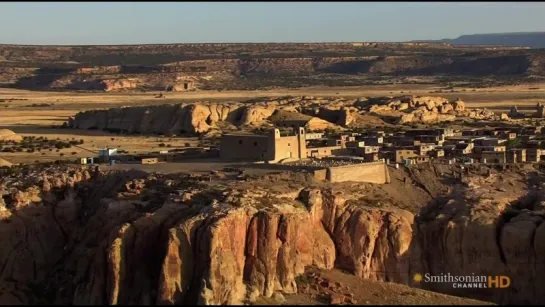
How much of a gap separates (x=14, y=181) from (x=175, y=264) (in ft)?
38.5

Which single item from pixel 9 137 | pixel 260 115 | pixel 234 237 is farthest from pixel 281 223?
pixel 260 115

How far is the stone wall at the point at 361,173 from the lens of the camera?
1452 inches

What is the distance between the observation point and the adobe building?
41562 millimetres

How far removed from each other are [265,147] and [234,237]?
12.2 m

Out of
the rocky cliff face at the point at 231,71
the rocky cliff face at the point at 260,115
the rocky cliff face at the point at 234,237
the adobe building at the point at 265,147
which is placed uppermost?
the adobe building at the point at 265,147

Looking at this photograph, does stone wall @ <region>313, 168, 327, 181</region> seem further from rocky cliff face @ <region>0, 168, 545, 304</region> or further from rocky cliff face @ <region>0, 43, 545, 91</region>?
rocky cliff face @ <region>0, 43, 545, 91</region>

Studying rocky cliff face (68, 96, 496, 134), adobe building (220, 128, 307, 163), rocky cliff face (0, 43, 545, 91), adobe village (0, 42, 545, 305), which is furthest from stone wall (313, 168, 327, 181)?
rocky cliff face (0, 43, 545, 91)

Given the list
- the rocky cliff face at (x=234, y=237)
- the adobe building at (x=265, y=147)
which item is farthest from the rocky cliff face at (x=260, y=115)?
the rocky cliff face at (x=234, y=237)

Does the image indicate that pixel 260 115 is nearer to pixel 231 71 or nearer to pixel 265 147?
pixel 265 147

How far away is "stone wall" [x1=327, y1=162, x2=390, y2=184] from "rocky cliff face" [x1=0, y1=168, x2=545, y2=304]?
879 millimetres

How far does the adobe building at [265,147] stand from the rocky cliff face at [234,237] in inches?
220

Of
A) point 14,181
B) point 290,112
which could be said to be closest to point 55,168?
point 14,181

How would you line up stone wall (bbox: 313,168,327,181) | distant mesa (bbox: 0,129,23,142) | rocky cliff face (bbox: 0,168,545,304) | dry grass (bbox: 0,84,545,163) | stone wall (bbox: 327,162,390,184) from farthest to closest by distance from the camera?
1. distant mesa (bbox: 0,129,23,142)
2. dry grass (bbox: 0,84,545,163)
3. stone wall (bbox: 327,162,390,184)
4. stone wall (bbox: 313,168,327,181)
5. rocky cliff face (bbox: 0,168,545,304)

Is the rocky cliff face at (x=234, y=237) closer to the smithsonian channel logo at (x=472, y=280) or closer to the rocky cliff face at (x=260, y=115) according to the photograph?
the smithsonian channel logo at (x=472, y=280)
